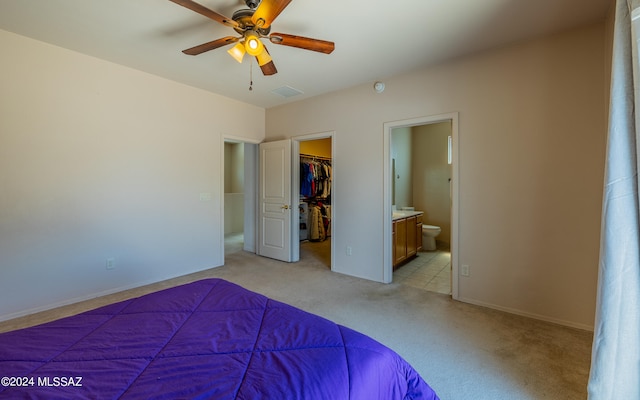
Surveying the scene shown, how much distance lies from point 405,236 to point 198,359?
3.70 m

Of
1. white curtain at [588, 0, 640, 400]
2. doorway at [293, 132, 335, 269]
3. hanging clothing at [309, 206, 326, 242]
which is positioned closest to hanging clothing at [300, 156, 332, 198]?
doorway at [293, 132, 335, 269]

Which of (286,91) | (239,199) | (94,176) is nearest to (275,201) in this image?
(286,91)

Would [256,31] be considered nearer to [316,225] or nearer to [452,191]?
[452,191]

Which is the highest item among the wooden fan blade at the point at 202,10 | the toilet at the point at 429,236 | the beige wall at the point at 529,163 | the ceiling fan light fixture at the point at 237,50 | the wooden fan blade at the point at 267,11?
the wooden fan blade at the point at 267,11

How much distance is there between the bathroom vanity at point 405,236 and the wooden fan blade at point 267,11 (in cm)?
270

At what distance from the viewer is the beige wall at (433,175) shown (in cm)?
575

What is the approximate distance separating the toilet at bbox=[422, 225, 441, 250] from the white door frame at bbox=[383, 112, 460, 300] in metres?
2.01

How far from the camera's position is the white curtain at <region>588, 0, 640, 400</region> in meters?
1.19

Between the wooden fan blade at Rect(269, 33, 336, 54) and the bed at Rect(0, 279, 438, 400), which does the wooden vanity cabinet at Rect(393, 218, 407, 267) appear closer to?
the wooden fan blade at Rect(269, 33, 336, 54)

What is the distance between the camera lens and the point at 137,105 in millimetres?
3324

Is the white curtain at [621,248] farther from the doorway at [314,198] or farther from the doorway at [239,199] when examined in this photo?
the doorway at [314,198]

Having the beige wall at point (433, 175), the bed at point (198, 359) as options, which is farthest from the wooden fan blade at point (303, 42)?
the beige wall at point (433, 175)

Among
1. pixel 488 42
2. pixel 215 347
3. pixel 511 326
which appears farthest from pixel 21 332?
pixel 488 42

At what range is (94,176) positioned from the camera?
301 cm
